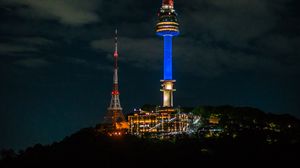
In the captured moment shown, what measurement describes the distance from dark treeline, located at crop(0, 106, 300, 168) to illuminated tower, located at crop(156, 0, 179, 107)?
21952 millimetres

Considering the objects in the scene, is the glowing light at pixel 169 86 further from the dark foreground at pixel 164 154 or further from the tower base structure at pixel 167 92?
the dark foreground at pixel 164 154

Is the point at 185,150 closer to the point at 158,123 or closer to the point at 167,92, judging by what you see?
the point at 158,123

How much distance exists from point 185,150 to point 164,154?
2923 mm

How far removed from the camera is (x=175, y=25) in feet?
375

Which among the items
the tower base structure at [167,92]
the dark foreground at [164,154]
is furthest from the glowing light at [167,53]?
the dark foreground at [164,154]

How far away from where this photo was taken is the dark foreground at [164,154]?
6800cm

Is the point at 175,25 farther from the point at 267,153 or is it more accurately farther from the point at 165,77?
the point at 267,153

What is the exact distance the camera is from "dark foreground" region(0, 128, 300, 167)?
223 feet

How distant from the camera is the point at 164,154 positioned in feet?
232

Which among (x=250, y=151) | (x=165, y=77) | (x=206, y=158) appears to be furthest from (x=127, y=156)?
(x=165, y=77)

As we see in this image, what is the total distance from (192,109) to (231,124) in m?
14.6

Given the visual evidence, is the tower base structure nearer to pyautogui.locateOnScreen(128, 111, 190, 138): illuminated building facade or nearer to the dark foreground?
pyautogui.locateOnScreen(128, 111, 190, 138): illuminated building facade

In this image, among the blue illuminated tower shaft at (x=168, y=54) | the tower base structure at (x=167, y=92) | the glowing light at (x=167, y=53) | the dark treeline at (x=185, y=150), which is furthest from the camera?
the glowing light at (x=167, y=53)

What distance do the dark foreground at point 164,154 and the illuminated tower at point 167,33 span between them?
99.5 feet
